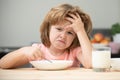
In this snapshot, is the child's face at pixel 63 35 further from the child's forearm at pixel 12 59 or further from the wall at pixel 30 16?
the wall at pixel 30 16

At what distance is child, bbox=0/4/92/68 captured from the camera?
1125 mm

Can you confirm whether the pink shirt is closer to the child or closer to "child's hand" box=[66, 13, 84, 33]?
the child

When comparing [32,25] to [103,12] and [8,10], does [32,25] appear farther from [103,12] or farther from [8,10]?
[103,12]

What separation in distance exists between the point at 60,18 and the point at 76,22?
0.24 feet

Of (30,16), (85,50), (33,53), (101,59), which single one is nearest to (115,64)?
(101,59)

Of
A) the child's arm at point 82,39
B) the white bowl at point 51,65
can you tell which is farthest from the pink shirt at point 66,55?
the white bowl at point 51,65

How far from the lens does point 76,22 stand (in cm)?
122

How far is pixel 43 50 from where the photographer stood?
1.42 metres

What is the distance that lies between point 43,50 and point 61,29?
222 mm

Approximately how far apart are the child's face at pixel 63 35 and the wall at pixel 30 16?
1.77 metres

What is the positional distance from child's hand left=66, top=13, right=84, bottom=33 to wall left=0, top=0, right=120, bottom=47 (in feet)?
5.93

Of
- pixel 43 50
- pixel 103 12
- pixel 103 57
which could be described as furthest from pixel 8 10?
pixel 103 57

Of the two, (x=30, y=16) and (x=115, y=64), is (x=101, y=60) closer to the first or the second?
(x=115, y=64)

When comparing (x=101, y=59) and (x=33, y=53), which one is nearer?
(x=101, y=59)
